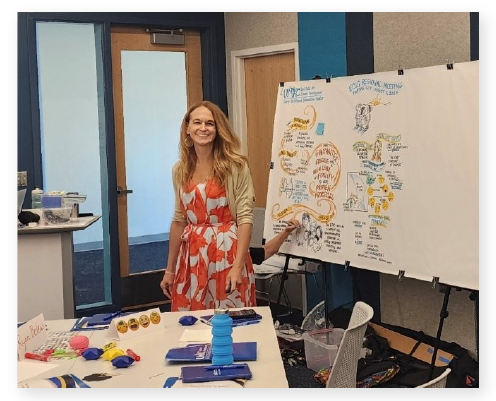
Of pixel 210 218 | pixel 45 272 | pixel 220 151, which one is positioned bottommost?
pixel 45 272

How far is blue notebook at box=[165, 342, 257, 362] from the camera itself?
1.65 meters

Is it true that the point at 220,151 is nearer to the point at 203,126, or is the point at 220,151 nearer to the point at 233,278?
the point at 203,126

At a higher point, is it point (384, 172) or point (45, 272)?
point (384, 172)

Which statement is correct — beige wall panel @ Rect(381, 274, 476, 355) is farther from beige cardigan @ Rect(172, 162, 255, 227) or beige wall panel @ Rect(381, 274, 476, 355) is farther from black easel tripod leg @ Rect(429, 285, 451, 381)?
beige cardigan @ Rect(172, 162, 255, 227)

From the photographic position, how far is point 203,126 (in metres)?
2.43

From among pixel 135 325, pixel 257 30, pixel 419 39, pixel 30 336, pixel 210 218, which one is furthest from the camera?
pixel 257 30

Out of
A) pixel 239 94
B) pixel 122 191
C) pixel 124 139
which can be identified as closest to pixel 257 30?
pixel 239 94

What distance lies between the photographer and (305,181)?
138 inches

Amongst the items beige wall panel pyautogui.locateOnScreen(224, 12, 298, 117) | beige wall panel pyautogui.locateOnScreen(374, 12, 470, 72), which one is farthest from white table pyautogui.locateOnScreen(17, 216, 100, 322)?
beige wall panel pyautogui.locateOnScreen(224, 12, 298, 117)

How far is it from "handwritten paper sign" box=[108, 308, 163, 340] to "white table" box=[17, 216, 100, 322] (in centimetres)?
127

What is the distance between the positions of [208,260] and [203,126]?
0.55 metres

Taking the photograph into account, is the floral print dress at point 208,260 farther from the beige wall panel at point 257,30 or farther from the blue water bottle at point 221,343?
the beige wall panel at point 257,30

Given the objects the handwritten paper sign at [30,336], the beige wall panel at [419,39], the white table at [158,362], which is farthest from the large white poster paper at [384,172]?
the handwritten paper sign at [30,336]

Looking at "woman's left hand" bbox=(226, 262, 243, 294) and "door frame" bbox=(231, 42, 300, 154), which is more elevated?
"door frame" bbox=(231, 42, 300, 154)
